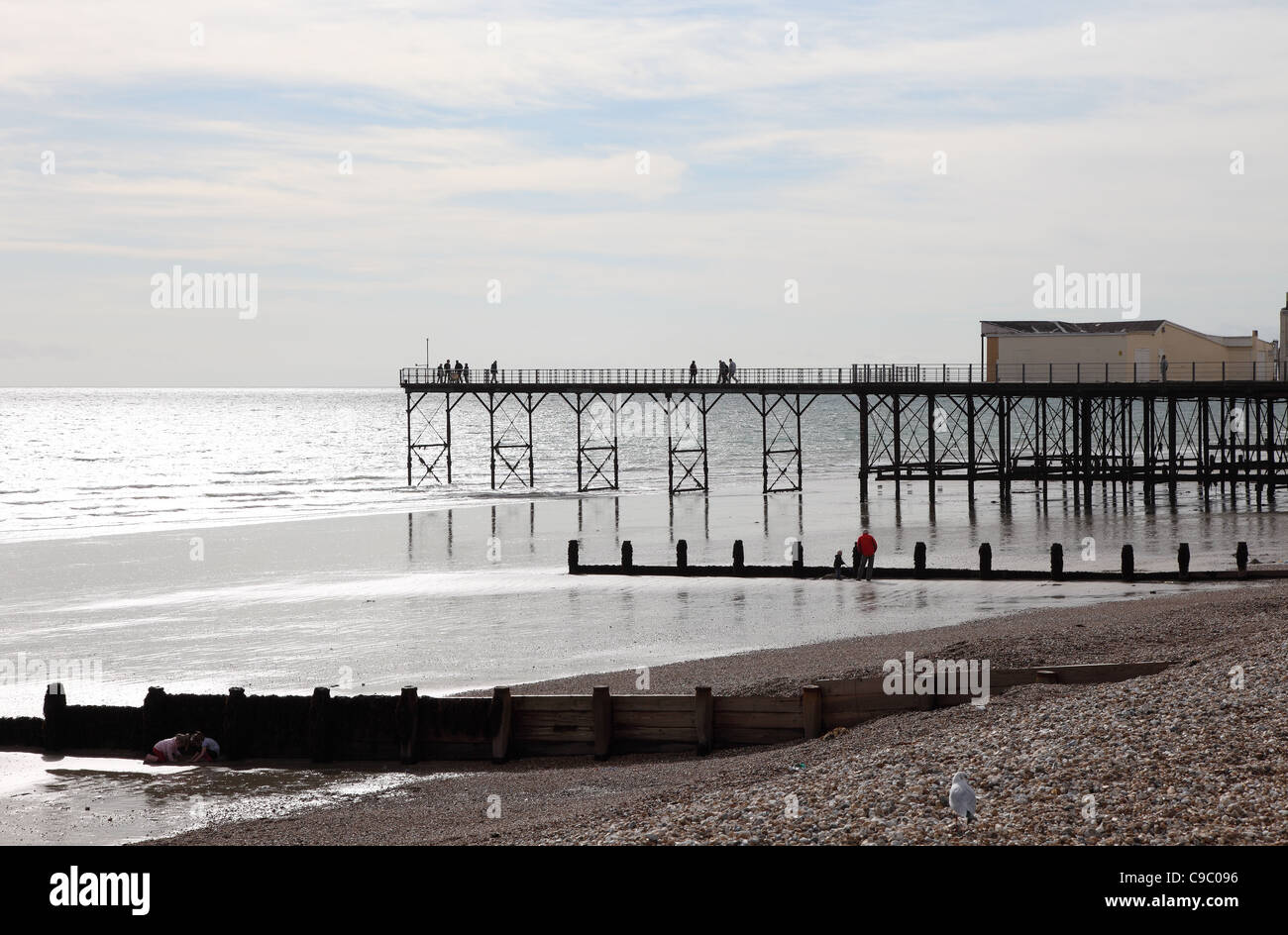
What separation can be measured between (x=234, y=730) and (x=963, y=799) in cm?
996

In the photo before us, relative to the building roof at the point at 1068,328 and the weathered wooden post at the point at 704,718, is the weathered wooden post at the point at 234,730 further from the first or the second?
the building roof at the point at 1068,328

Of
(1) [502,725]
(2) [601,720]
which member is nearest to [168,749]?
(1) [502,725]

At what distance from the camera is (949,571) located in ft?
95.0

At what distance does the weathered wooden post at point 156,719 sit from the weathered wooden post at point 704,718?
6.76 m

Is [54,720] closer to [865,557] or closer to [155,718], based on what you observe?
[155,718]

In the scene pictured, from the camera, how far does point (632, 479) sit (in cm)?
7619

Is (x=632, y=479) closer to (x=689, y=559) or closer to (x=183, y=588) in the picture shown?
(x=689, y=559)

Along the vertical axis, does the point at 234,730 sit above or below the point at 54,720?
below

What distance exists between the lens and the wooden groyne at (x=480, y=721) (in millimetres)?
14609

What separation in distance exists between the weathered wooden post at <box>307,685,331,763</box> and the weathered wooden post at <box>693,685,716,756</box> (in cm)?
453

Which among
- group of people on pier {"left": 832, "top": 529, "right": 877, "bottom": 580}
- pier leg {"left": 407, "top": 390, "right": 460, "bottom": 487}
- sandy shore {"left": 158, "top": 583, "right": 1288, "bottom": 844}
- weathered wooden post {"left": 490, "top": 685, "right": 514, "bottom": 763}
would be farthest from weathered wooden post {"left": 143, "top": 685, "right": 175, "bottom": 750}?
pier leg {"left": 407, "top": 390, "right": 460, "bottom": 487}

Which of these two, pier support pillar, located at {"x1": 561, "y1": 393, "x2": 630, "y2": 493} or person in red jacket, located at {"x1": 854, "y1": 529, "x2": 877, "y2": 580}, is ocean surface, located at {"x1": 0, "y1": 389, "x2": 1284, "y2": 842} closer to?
person in red jacket, located at {"x1": 854, "y1": 529, "x2": 877, "y2": 580}

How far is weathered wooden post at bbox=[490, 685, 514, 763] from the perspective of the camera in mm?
15445
